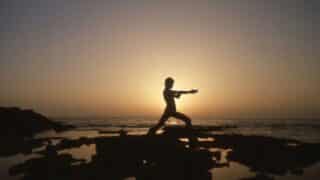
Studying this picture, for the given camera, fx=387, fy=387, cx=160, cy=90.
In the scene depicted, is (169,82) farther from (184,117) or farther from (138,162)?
(138,162)

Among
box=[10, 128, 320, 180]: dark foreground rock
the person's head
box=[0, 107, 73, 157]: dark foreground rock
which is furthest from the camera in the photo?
box=[0, 107, 73, 157]: dark foreground rock

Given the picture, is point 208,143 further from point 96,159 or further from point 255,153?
point 96,159

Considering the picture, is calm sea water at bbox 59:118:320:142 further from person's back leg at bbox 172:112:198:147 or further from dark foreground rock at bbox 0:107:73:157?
person's back leg at bbox 172:112:198:147

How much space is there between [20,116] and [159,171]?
71.6 meters

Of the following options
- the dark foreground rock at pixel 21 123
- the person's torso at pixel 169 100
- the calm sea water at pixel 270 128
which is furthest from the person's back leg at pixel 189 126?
the dark foreground rock at pixel 21 123

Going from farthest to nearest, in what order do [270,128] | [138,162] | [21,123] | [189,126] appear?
1. [270,128]
2. [21,123]
3. [189,126]
4. [138,162]

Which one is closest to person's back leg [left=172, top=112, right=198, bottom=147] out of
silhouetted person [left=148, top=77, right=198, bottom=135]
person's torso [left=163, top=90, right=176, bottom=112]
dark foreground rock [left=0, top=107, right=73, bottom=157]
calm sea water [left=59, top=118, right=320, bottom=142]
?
silhouetted person [left=148, top=77, right=198, bottom=135]

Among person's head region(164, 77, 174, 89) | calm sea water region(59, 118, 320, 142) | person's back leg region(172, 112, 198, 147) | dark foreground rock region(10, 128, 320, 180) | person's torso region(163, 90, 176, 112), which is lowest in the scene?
calm sea water region(59, 118, 320, 142)

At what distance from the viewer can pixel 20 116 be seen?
255 feet

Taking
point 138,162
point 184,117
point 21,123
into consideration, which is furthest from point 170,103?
point 21,123

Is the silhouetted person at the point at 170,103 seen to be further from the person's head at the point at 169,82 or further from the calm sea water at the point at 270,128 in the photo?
the calm sea water at the point at 270,128

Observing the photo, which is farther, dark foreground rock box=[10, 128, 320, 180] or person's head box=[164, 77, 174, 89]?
person's head box=[164, 77, 174, 89]

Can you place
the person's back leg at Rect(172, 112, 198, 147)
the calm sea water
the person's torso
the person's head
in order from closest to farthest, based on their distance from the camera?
the person's back leg at Rect(172, 112, 198, 147)
the person's head
the person's torso
the calm sea water

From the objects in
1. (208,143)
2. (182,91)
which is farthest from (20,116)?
(182,91)
